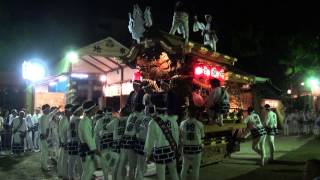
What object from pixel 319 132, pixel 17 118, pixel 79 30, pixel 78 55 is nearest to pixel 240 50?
pixel 319 132

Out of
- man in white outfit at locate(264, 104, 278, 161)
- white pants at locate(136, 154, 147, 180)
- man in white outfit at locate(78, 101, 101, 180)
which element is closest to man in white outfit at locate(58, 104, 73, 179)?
man in white outfit at locate(78, 101, 101, 180)

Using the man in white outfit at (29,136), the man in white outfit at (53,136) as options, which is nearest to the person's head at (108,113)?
the man in white outfit at (53,136)

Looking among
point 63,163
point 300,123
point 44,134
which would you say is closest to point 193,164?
point 63,163

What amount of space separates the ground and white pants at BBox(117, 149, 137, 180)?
2.21 meters

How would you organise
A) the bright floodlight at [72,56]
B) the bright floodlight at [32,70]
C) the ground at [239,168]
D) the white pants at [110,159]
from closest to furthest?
the white pants at [110,159]
the ground at [239,168]
the bright floodlight at [72,56]
the bright floodlight at [32,70]

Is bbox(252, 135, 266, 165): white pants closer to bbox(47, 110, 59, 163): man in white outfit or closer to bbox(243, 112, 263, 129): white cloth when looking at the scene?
bbox(243, 112, 263, 129): white cloth

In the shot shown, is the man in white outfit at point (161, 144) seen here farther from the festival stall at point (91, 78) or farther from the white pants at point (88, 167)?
the festival stall at point (91, 78)

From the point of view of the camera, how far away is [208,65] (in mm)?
15227

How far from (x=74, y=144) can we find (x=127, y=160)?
1.46m

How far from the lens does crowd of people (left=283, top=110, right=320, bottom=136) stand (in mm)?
28000

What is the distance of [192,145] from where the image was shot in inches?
387

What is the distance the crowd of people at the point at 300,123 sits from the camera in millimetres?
28000

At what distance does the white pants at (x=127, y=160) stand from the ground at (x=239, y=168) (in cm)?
221

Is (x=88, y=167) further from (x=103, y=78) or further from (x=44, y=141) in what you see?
(x=103, y=78)
